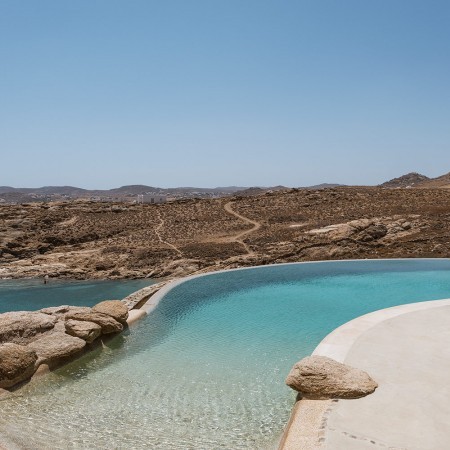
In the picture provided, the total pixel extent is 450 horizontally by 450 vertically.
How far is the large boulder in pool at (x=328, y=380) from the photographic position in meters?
7.35

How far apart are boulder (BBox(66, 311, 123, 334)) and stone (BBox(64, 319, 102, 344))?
37cm

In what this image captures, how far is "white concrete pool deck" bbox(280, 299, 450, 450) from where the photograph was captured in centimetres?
608

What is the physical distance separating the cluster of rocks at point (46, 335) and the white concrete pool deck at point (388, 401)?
18.1ft

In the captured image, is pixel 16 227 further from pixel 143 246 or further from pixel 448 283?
pixel 448 283

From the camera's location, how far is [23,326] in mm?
10703

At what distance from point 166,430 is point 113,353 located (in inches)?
167

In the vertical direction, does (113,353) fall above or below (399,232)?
below

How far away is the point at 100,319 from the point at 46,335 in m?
1.56

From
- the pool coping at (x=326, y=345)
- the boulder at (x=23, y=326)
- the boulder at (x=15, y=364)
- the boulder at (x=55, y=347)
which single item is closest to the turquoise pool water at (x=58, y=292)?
the pool coping at (x=326, y=345)

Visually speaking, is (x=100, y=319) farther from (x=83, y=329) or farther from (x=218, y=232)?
(x=218, y=232)

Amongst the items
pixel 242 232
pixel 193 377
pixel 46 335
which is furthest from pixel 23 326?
pixel 242 232

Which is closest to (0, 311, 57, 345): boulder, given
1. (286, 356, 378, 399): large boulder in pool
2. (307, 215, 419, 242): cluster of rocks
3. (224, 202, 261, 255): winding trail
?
(286, 356, 378, 399): large boulder in pool

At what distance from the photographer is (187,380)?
8.99m

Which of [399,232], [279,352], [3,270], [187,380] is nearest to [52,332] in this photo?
[187,380]
